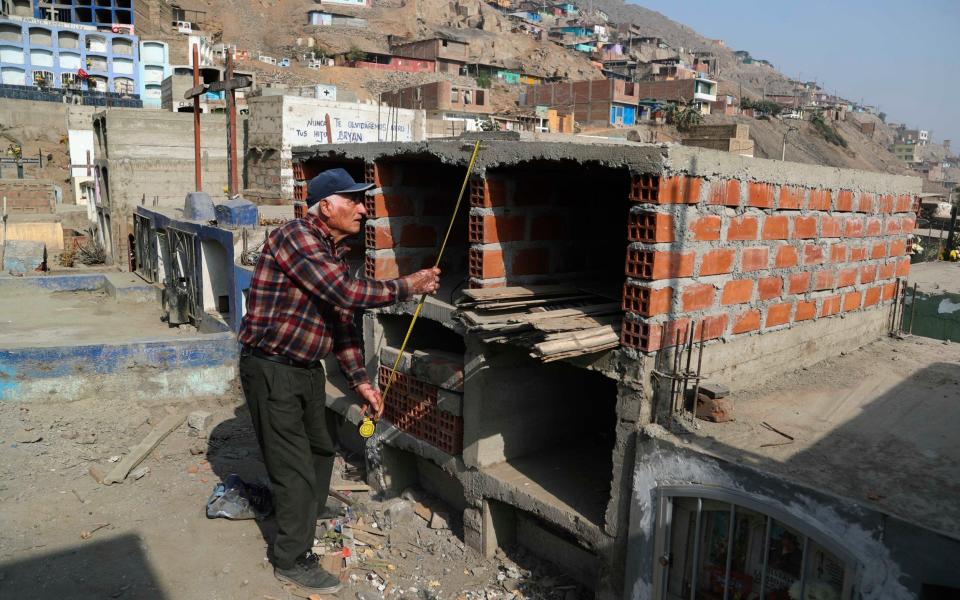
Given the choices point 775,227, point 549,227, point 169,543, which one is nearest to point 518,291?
point 549,227

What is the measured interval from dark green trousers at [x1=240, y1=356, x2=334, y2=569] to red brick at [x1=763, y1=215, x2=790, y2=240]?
9.50 feet

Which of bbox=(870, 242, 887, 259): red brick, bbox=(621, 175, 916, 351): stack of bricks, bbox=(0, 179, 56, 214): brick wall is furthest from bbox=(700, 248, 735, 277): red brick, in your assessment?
bbox=(0, 179, 56, 214): brick wall

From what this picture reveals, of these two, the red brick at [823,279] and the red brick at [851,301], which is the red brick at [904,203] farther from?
the red brick at [823,279]

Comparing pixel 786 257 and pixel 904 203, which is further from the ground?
pixel 904 203

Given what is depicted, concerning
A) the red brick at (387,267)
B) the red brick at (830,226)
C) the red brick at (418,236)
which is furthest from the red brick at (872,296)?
the red brick at (387,267)

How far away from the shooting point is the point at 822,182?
4.50 m

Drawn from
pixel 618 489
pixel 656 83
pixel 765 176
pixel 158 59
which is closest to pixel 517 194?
pixel 765 176

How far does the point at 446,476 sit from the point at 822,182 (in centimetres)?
347

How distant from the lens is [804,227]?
14.6ft

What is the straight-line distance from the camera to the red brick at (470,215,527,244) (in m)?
4.38

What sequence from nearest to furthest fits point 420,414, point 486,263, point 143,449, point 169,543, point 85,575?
1. point 85,575
2. point 486,263
3. point 169,543
4. point 420,414
5. point 143,449

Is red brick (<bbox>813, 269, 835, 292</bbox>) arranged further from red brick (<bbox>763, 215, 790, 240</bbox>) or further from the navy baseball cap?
the navy baseball cap

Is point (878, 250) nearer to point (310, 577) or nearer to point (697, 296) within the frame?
point (697, 296)

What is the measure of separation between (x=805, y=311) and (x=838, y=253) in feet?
1.90
